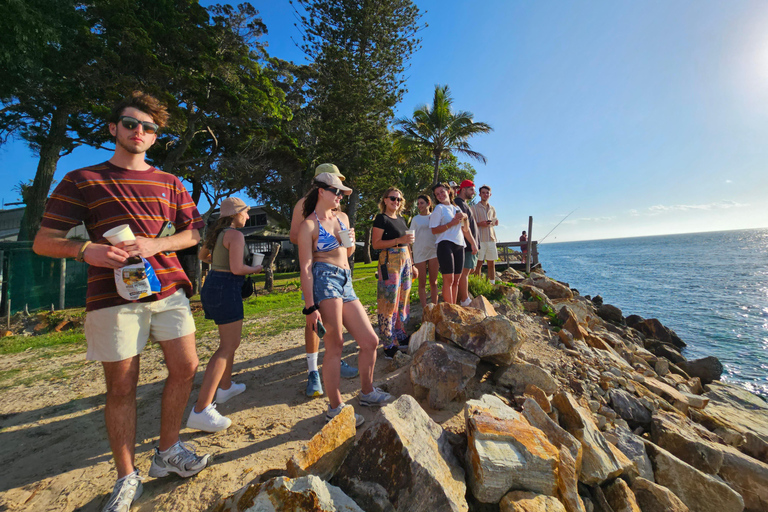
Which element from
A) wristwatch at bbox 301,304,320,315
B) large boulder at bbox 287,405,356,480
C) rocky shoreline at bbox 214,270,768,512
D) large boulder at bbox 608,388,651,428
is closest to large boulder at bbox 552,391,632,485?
rocky shoreline at bbox 214,270,768,512

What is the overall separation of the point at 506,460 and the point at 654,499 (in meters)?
1.55

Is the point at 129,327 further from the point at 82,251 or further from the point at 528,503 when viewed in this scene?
the point at 528,503

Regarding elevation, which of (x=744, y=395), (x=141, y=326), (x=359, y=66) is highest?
(x=359, y=66)

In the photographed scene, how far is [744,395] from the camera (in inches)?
259

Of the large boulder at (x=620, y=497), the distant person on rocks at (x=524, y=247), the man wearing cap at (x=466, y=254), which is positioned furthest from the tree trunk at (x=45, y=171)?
the distant person on rocks at (x=524, y=247)

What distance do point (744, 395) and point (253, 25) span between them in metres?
18.9

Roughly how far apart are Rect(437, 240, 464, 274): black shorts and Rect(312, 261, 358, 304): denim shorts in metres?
2.02

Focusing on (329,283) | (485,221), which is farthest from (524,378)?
(485,221)

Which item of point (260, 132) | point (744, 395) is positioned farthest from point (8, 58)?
point (744, 395)

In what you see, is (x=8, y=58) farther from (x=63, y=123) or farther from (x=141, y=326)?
(x=141, y=326)

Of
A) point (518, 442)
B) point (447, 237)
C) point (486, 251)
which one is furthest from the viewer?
point (486, 251)

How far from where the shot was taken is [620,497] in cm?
239

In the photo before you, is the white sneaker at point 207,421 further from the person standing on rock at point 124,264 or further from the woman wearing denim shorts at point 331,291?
the woman wearing denim shorts at point 331,291

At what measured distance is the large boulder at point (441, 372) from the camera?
3037 millimetres
